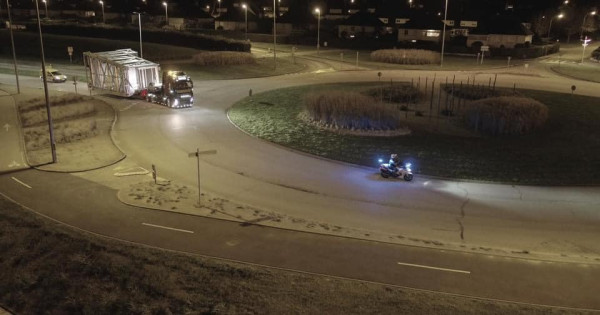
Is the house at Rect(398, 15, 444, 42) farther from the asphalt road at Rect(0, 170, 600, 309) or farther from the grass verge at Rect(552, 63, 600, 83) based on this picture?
the asphalt road at Rect(0, 170, 600, 309)

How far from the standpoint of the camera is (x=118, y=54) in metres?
41.5

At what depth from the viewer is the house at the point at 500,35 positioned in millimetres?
78812

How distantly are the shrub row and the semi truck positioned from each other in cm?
2588

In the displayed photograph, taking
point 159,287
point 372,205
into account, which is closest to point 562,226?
point 372,205

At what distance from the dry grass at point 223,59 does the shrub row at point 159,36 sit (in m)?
8.02

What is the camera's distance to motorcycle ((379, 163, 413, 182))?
21.4 meters

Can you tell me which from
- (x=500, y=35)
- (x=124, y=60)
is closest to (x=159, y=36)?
(x=124, y=60)

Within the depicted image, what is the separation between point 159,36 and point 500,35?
173 ft

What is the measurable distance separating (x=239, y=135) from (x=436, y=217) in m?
13.7

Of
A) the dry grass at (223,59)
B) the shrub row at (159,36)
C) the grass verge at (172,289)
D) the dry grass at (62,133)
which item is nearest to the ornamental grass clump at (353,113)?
the dry grass at (62,133)

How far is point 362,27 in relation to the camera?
92250 millimetres

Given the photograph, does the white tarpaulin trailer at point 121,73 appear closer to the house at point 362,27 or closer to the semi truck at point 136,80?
the semi truck at point 136,80

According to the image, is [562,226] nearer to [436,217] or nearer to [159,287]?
[436,217]

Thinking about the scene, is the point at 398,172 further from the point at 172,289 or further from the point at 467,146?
the point at 172,289
